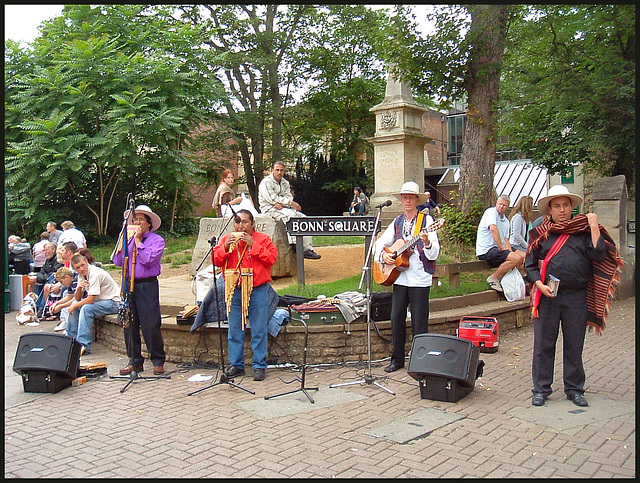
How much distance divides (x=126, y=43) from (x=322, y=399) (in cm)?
1693

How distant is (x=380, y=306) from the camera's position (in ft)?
26.3

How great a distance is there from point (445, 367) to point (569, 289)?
1436 millimetres

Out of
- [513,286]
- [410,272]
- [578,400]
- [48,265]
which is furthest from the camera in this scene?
[48,265]

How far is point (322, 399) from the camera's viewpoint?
21.1 feet

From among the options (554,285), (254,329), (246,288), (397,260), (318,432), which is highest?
(397,260)

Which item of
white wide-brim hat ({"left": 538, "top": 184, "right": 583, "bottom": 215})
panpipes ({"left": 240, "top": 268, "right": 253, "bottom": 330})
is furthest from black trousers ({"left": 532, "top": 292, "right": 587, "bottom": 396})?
panpipes ({"left": 240, "top": 268, "right": 253, "bottom": 330})

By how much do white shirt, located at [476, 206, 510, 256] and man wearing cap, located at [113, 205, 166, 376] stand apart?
5589 mm

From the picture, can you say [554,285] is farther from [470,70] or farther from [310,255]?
[470,70]

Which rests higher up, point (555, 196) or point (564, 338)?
point (555, 196)

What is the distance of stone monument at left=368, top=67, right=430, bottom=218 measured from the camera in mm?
15031

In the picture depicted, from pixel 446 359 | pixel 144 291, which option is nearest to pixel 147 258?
pixel 144 291

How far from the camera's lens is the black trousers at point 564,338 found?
5969 millimetres

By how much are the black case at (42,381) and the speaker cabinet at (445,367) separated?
4015 mm

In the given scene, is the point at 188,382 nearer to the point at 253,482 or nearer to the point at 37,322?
the point at 253,482
